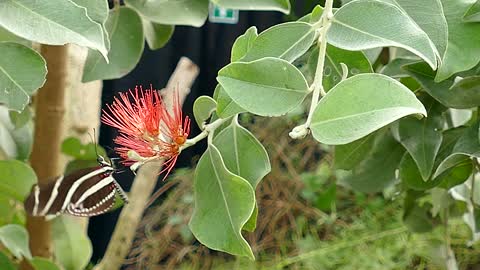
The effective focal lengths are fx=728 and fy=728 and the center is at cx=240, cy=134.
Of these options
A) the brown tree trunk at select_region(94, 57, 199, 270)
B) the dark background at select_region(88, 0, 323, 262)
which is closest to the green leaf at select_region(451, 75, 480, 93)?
the brown tree trunk at select_region(94, 57, 199, 270)

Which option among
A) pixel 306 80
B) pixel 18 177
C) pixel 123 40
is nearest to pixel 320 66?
pixel 306 80

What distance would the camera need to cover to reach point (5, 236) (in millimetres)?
592

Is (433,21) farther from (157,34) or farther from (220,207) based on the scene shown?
(157,34)

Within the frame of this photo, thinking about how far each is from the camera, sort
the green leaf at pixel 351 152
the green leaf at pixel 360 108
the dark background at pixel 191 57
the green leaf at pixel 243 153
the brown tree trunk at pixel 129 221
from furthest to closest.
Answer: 1. the dark background at pixel 191 57
2. the brown tree trunk at pixel 129 221
3. the green leaf at pixel 351 152
4. the green leaf at pixel 243 153
5. the green leaf at pixel 360 108

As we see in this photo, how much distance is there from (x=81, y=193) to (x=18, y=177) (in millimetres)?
112

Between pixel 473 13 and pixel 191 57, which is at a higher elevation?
pixel 473 13

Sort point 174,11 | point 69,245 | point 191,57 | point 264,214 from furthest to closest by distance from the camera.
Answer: point 191,57 < point 264,214 < point 69,245 < point 174,11

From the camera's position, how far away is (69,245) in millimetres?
655

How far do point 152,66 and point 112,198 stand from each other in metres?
1.68

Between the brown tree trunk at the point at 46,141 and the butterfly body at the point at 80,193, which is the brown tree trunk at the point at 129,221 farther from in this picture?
the butterfly body at the point at 80,193

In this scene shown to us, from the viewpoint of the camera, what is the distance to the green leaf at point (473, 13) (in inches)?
14.2

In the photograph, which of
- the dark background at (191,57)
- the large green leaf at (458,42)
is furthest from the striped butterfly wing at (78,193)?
the dark background at (191,57)

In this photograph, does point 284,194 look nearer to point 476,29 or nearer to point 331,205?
point 331,205

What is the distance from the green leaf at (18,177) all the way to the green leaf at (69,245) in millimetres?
78
